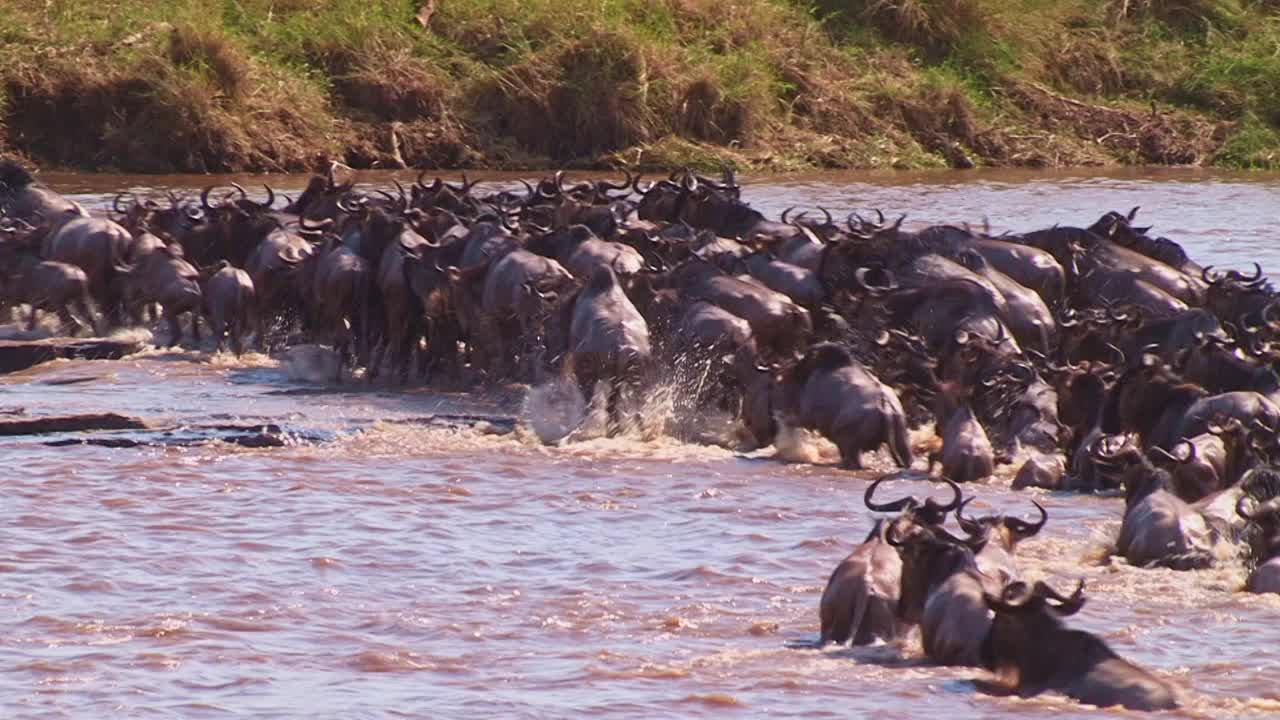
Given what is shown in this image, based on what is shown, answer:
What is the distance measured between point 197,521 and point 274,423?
270cm

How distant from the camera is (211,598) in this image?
9539 mm

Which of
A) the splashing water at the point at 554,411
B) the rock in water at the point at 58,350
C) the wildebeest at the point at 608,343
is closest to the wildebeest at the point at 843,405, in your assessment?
the wildebeest at the point at 608,343

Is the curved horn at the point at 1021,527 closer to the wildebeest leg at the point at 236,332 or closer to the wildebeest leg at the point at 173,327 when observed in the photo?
the wildebeest leg at the point at 236,332

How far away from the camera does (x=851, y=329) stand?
1471cm

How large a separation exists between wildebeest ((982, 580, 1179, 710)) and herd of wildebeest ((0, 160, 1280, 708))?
11mm

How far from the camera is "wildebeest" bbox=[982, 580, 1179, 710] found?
7.76 metres

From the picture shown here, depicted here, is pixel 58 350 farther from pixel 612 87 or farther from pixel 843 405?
pixel 612 87

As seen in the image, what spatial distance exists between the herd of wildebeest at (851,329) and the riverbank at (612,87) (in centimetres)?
1284

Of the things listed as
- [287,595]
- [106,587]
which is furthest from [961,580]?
[106,587]

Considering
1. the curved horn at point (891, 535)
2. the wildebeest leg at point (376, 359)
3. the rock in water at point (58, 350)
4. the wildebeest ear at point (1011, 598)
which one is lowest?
the rock in water at point (58, 350)

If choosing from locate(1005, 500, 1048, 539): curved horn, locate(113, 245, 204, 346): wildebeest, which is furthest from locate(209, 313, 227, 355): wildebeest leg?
locate(1005, 500, 1048, 539): curved horn

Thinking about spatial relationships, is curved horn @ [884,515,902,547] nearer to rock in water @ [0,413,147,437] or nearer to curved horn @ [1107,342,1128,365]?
curved horn @ [1107,342,1128,365]

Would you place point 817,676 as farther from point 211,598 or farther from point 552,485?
point 552,485

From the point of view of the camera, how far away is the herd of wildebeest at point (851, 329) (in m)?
8.77
